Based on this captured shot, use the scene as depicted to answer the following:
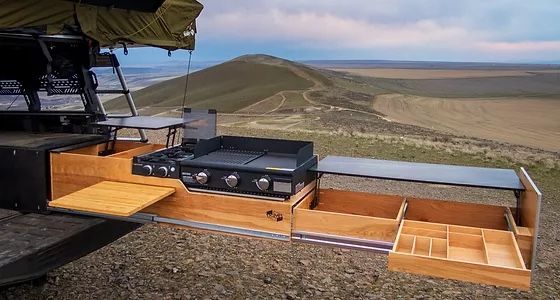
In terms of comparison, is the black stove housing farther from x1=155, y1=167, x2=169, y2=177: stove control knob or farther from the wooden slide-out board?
the wooden slide-out board

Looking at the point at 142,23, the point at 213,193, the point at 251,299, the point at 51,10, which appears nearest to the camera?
the point at 213,193

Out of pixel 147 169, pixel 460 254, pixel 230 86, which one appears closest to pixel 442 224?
pixel 460 254

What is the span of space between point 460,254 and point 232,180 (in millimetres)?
1399

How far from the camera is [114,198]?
3.47 metres

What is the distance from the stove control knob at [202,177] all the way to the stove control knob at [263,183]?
0.34m

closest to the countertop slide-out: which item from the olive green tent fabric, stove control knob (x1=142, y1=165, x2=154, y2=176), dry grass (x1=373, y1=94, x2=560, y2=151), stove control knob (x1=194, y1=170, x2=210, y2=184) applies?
stove control knob (x1=194, y1=170, x2=210, y2=184)

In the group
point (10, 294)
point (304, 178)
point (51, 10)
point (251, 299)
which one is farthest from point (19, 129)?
point (304, 178)

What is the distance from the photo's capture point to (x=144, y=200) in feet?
11.1

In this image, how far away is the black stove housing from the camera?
3.35 meters

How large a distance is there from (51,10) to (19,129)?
116 cm

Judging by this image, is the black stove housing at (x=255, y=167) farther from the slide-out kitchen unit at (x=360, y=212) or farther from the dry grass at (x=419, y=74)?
the dry grass at (x=419, y=74)

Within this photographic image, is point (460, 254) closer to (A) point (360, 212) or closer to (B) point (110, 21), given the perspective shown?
(A) point (360, 212)

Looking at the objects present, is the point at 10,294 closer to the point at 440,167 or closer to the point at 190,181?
the point at 190,181

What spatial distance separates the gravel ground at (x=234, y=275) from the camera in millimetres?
5172
